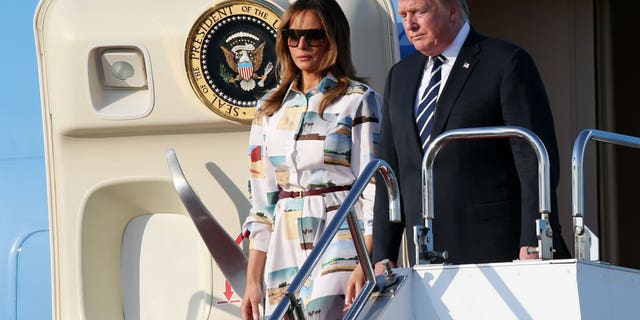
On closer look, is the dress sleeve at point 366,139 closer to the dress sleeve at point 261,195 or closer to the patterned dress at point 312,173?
the patterned dress at point 312,173

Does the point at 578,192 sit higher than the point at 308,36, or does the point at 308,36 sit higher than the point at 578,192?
the point at 308,36

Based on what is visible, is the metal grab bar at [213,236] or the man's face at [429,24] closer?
the man's face at [429,24]

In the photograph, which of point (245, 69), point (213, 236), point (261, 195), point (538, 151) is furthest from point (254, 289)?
point (245, 69)

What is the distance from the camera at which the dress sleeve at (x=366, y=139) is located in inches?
172

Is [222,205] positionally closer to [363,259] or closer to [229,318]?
[229,318]

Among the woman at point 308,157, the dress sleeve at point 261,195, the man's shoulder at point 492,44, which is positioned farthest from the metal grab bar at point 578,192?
the dress sleeve at point 261,195

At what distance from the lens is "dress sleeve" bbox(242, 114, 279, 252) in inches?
177

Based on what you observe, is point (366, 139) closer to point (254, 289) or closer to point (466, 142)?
point (466, 142)

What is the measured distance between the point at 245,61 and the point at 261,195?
1191mm

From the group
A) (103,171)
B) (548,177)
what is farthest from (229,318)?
(548,177)

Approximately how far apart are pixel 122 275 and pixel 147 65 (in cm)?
97

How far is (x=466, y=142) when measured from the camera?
412cm

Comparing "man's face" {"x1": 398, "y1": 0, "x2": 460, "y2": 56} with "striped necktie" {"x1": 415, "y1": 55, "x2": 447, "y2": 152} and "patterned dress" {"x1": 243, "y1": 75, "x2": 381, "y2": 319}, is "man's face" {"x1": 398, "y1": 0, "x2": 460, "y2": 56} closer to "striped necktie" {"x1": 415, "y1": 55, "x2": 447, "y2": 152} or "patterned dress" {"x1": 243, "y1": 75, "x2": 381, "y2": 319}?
"striped necktie" {"x1": 415, "y1": 55, "x2": 447, "y2": 152}

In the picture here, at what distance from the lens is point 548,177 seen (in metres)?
3.77
